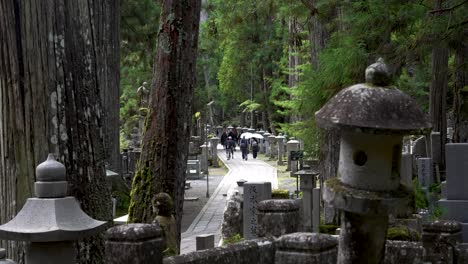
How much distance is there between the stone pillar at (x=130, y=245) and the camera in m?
5.07

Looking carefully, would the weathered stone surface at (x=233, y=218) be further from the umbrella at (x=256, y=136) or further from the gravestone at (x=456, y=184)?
the umbrella at (x=256, y=136)

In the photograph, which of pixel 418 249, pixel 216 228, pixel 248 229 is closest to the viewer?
pixel 418 249

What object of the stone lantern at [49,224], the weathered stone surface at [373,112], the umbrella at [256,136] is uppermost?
the weathered stone surface at [373,112]

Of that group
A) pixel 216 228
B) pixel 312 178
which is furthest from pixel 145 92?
pixel 312 178

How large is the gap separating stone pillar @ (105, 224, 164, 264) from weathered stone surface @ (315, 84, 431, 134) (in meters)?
1.59

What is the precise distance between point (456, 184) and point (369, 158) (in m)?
6.81

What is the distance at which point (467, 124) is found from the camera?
2038 centimetres

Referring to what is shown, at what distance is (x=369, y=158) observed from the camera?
182 inches

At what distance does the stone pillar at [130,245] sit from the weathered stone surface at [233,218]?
9.22m

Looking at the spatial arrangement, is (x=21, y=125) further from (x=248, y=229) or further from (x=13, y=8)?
(x=248, y=229)

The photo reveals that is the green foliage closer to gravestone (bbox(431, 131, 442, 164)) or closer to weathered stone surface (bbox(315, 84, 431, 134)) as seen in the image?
weathered stone surface (bbox(315, 84, 431, 134))

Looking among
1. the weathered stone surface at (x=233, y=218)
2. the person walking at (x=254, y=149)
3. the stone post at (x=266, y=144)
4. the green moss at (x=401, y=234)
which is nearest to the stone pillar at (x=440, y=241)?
the green moss at (x=401, y=234)

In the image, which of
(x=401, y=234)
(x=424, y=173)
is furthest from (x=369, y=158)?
(x=424, y=173)

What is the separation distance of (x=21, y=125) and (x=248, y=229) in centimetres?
806
